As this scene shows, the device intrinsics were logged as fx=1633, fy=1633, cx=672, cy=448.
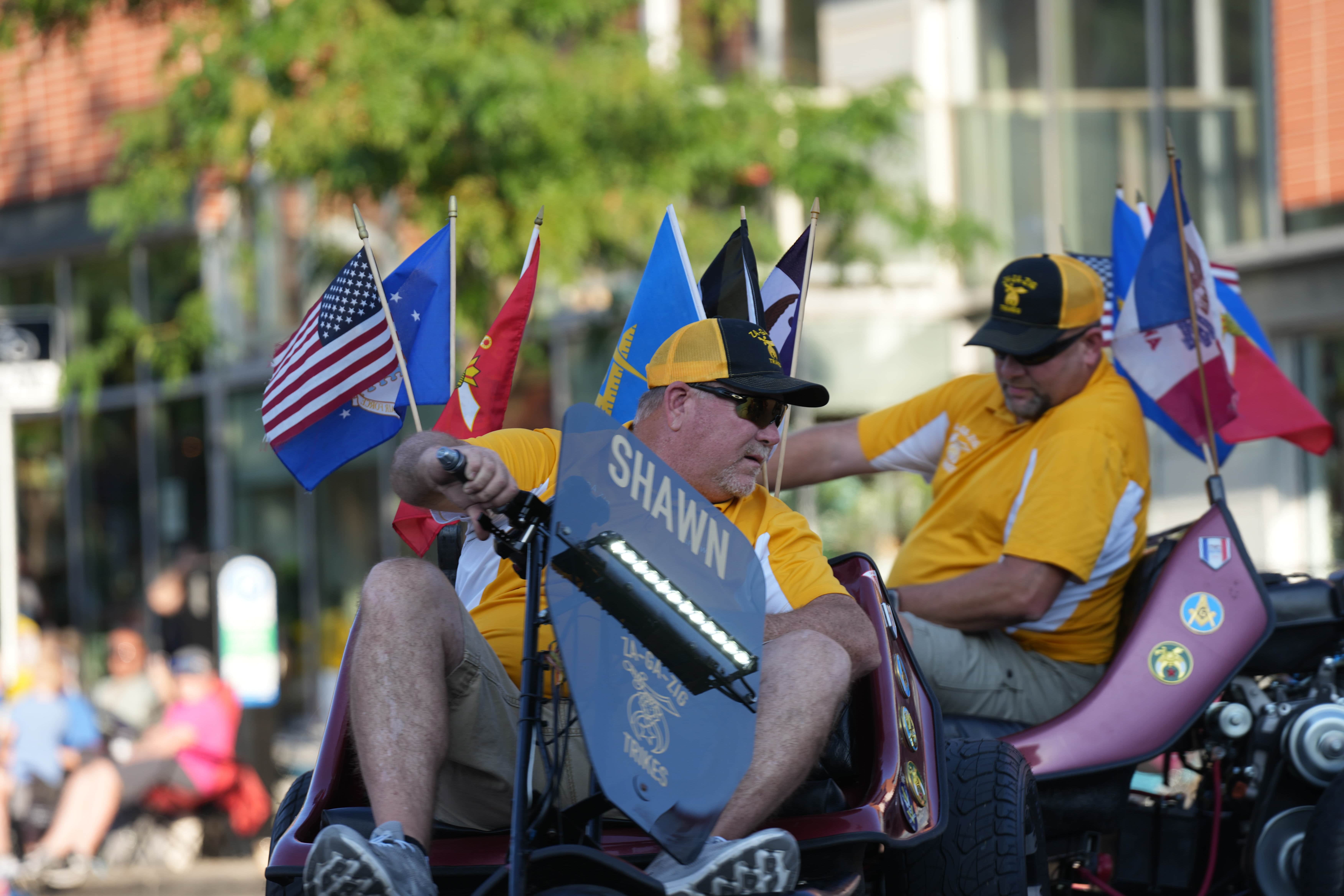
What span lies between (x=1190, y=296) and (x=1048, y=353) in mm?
603

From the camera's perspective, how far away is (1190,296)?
5168mm

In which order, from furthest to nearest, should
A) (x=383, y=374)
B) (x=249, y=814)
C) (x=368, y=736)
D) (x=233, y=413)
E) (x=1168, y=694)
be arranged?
1. (x=233, y=413)
2. (x=249, y=814)
3. (x=383, y=374)
4. (x=1168, y=694)
5. (x=368, y=736)

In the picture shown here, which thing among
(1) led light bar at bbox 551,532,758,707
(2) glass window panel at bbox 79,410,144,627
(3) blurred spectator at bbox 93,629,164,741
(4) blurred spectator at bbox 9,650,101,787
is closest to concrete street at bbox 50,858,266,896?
(4) blurred spectator at bbox 9,650,101,787

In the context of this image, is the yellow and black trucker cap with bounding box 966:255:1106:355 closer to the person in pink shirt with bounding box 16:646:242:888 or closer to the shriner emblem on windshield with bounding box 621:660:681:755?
the shriner emblem on windshield with bounding box 621:660:681:755

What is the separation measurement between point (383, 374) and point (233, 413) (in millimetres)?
11752

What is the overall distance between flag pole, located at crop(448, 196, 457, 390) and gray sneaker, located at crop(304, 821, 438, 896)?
2244mm

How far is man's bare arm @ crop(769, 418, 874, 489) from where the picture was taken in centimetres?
554

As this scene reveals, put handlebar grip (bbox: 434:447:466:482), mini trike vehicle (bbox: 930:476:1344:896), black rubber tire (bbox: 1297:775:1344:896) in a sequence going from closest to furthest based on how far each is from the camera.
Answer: handlebar grip (bbox: 434:447:466:482), black rubber tire (bbox: 1297:775:1344:896), mini trike vehicle (bbox: 930:476:1344:896)

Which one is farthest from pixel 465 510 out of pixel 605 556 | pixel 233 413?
pixel 233 413

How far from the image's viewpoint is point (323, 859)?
290cm

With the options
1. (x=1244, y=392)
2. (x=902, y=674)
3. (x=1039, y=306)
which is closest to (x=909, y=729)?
(x=902, y=674)

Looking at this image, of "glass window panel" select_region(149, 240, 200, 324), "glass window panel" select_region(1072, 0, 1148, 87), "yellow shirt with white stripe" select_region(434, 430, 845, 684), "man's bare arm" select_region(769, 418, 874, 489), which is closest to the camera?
"yellow shirt with white stripe" select_region(434, 430, 845, 684)

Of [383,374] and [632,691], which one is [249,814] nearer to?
[383,374]

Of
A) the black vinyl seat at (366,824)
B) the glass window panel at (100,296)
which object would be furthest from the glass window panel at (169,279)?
the black vinyl seat at (366,824)
